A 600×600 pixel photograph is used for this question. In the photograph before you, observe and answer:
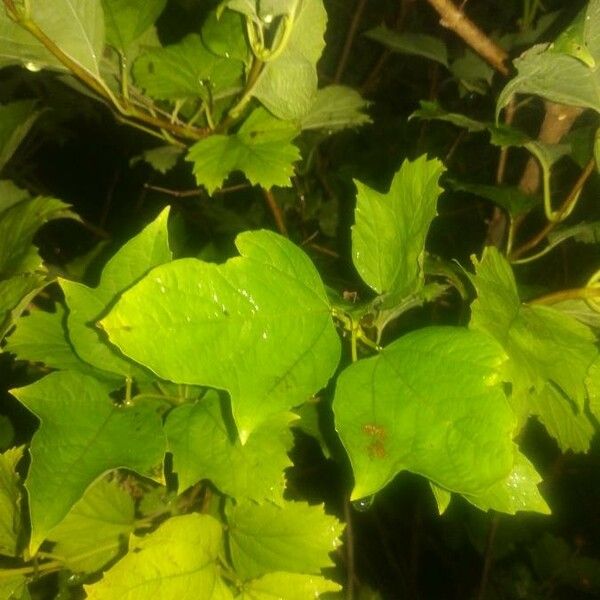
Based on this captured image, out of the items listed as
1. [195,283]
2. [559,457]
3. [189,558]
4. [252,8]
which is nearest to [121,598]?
[189,558]

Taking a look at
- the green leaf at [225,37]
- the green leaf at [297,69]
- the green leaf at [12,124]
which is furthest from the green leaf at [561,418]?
the green leaf at [12,124]

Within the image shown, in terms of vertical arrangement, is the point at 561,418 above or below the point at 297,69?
below

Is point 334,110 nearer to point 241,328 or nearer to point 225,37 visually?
point 225,37

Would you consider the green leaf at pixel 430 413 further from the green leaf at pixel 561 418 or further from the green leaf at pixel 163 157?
the green leaf at pixel 163 157

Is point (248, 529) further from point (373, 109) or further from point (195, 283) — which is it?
point (373, 109)

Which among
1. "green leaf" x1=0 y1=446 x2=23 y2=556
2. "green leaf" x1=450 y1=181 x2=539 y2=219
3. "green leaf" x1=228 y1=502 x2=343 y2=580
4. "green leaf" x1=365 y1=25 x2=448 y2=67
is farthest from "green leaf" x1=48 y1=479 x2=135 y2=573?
"green leaf" x1=365 y1=25 x2=448 y2=67

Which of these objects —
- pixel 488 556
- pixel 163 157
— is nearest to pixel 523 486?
pixel 163 157
